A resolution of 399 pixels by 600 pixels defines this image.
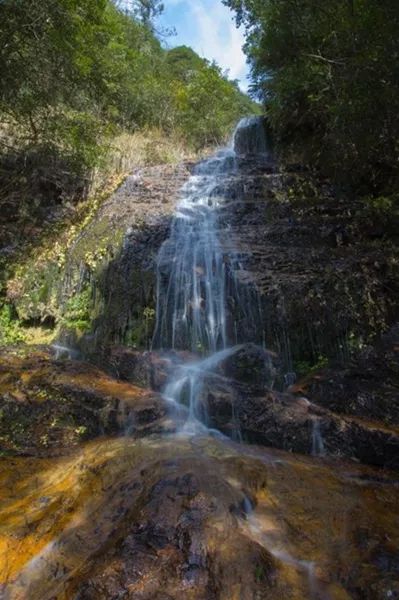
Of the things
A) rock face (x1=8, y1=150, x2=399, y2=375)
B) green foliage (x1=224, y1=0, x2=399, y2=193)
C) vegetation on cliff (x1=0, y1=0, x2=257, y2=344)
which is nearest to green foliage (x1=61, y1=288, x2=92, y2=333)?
rock face (x1=8, y1=150, x2=399, y2=375)

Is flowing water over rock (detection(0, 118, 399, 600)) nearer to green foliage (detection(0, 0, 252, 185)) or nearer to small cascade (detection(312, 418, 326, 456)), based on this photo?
small cascade (detection(312, 418, 326, 456))

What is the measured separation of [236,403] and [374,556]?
7.27ft

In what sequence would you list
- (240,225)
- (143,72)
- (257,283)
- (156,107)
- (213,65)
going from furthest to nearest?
(213,65) < (143,72) < (156,107) < (240,225) < (257,283)

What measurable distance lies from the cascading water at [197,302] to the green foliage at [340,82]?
270 centimetres

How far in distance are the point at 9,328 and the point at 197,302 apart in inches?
138

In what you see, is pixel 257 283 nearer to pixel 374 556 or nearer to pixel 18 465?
pixel 18 465

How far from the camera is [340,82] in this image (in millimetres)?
6820

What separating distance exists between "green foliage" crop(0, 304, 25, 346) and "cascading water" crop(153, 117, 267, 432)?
265 cm

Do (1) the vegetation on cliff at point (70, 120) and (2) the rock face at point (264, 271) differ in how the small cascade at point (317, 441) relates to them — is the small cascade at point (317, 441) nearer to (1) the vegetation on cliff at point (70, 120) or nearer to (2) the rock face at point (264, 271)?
(2) the rock face at point (264, 271)

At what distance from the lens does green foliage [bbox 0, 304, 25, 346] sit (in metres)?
7.94

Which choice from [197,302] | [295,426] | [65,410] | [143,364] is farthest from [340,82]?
[65,410]

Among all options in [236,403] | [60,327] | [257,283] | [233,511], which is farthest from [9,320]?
[233,511]

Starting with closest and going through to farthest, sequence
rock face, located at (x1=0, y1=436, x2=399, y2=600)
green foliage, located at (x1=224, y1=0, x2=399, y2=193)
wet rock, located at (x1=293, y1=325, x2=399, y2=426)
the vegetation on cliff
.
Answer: rock face, located at (x1=0, y1=436, x2=399, y2=600) < wet rock, located at (x1=293, y1=325, x2=399, y2=426) < green foliage, located at (x1=224, y1=0, x2=399, y2=193) < the vegetation on cliff

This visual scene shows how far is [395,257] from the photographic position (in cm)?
733
